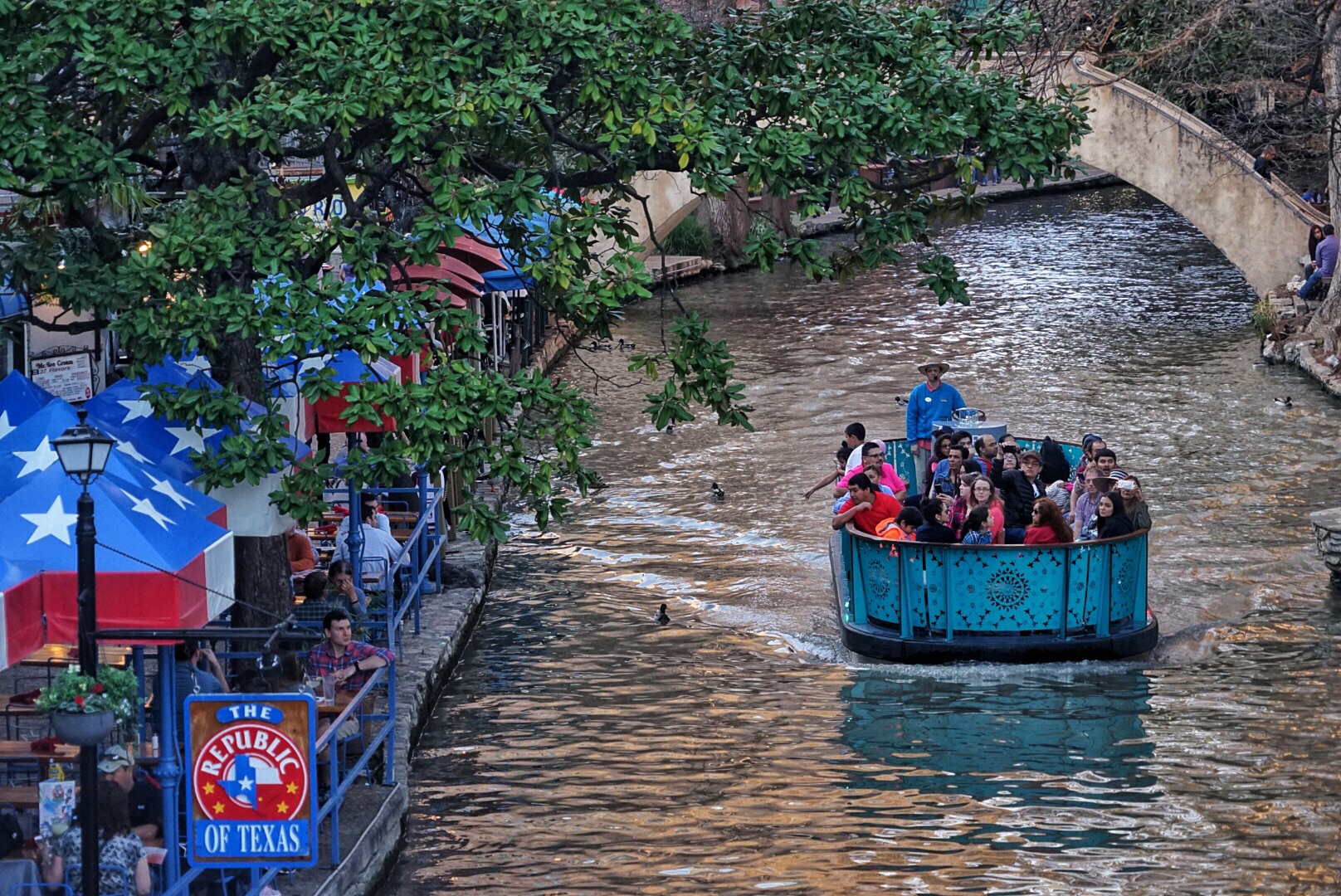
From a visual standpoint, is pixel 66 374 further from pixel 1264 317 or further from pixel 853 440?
pixel 1264 317

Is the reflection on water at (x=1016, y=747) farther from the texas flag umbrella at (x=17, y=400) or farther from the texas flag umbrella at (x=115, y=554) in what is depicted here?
the texas flag umbrella at (x=17, y=400)

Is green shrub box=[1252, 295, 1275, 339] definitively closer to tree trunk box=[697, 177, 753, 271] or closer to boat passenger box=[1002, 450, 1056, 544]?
tree trunk box=[697, 177, 753, 271]

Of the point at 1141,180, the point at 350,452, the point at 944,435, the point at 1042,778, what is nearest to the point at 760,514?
the point at 944,435

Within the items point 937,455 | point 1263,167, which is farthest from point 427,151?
point 1263,167

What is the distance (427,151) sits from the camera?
11547 mm

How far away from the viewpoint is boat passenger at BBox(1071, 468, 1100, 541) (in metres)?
15.3

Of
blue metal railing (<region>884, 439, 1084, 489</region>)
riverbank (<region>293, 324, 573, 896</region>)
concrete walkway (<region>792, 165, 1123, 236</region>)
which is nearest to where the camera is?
riverbank (<region>293, 324, 573, 896</region>)

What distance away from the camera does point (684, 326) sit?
12.1m

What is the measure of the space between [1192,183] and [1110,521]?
20.6 m

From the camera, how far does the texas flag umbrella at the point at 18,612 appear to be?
8.92m

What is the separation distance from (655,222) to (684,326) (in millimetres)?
22307

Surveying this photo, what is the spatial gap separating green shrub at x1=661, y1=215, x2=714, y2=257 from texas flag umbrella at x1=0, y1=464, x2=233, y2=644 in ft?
100

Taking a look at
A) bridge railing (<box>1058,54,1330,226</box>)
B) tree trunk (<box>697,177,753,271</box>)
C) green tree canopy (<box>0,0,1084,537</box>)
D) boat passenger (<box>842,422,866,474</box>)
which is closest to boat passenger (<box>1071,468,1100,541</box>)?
boat passenger (<box>842,422,866,474</box>)

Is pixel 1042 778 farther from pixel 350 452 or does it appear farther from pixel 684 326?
pixel 350 452
